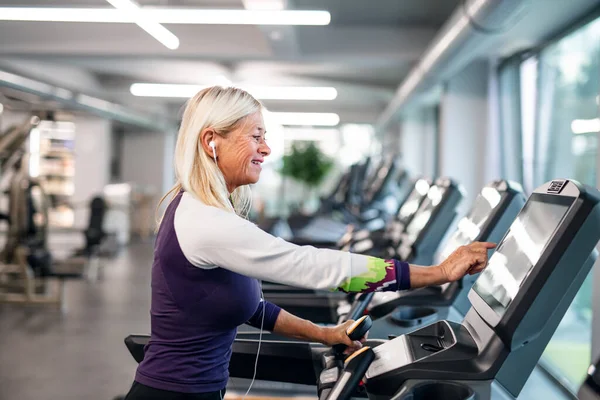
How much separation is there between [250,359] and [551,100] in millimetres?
4519

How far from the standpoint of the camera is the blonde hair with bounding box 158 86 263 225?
4.95 feet

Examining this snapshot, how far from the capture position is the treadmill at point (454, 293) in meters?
2.02

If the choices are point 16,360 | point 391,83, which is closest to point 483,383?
point 16,360

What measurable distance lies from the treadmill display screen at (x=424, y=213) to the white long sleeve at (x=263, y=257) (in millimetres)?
1490

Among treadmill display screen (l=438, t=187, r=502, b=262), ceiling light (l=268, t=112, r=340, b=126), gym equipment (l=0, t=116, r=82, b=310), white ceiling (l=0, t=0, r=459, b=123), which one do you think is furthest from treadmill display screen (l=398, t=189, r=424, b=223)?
ceiling light (l=268, t=112, r=340, b=126)

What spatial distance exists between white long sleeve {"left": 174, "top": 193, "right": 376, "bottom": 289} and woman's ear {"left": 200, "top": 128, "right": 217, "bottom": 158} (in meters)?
0.19

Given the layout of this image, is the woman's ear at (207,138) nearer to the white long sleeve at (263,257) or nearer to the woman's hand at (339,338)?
the white long sleeve at (263,257)

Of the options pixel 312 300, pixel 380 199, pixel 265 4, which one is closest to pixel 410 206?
pixel 312 300

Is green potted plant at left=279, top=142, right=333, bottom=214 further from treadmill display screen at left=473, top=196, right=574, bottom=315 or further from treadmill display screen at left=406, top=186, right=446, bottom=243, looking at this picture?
treadmill display screen at left=473, top=196, right=574, bottom=315

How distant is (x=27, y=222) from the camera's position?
6410mm

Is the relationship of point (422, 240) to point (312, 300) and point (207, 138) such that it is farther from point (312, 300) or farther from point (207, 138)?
point (207, 138)

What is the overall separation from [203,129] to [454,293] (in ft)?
3.89

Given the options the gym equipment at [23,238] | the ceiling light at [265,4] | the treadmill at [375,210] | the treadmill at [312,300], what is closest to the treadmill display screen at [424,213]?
the treadmill at [312,300]

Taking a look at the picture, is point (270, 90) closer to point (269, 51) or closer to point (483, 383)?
point (269, 51)
